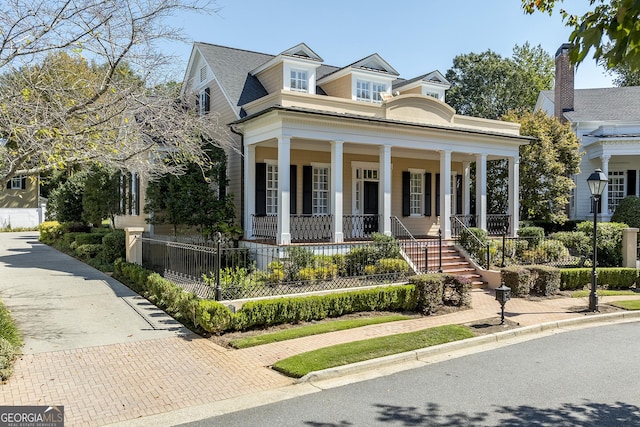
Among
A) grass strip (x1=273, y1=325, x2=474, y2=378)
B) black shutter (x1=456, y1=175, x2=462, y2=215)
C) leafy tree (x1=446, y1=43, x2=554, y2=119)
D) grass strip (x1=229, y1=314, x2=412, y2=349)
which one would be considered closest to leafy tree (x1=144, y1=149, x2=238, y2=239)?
grass strip (x1=229, y1=314, x2=412, y2=349)

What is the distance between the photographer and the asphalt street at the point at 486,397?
5398mm

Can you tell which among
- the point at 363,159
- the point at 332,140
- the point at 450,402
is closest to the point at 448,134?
the point at 363,159

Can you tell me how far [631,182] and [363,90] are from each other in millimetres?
15875

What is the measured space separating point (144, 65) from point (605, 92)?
2890 centimetres

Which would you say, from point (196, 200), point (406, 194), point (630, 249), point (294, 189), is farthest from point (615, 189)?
point (196, 200)

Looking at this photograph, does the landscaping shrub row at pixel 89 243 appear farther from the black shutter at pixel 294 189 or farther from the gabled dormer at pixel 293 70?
the gabled dormer at pixel 293 70

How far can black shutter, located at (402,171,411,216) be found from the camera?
1980 cm

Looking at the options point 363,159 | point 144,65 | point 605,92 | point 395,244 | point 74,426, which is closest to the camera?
point 74,426

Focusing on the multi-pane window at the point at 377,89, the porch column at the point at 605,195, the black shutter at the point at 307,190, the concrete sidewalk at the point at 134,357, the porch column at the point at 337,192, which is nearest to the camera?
the concrete sidewalk at the point at 134,357

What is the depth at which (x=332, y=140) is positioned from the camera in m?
15.0

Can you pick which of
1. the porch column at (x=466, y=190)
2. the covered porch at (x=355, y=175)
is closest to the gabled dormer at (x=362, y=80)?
the covered porch at (x=355, y=175)

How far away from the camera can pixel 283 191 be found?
45.6 ft

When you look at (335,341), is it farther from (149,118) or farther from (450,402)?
(149,118)

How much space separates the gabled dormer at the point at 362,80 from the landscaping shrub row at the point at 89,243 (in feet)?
33.8
